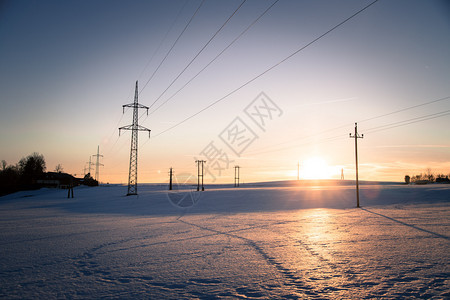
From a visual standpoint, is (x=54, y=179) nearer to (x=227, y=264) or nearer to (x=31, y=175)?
(x=31, y=175)

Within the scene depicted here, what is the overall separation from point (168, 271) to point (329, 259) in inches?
193

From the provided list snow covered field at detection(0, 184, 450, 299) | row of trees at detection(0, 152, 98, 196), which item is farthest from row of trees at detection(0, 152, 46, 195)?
snow covered field at detection(0, 184, 450, 299)

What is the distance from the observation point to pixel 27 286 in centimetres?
573

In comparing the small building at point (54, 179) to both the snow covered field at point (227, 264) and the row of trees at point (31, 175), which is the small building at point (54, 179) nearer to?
the row of trees at point (31, 175)

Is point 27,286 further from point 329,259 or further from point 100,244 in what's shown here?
point 329,259

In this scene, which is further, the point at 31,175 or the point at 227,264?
→ the point at 31,175

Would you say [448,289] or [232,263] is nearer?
[448,289]

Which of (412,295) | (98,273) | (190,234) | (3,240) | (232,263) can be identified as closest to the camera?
(412,295)

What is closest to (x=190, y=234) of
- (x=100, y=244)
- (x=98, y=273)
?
(x=100, y=244)

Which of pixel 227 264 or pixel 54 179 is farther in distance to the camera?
pixel 54 179

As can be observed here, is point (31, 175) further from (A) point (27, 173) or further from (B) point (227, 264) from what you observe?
(B) point (227, 264)

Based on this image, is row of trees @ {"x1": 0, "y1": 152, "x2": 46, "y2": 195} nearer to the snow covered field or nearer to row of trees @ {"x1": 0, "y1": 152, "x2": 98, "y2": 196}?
row of trees @ {"x1": 0, "y1": 152, "x2": 98, "y2": 196}

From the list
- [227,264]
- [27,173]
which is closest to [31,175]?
[27,173]

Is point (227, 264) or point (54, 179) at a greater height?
point (227, 264)
